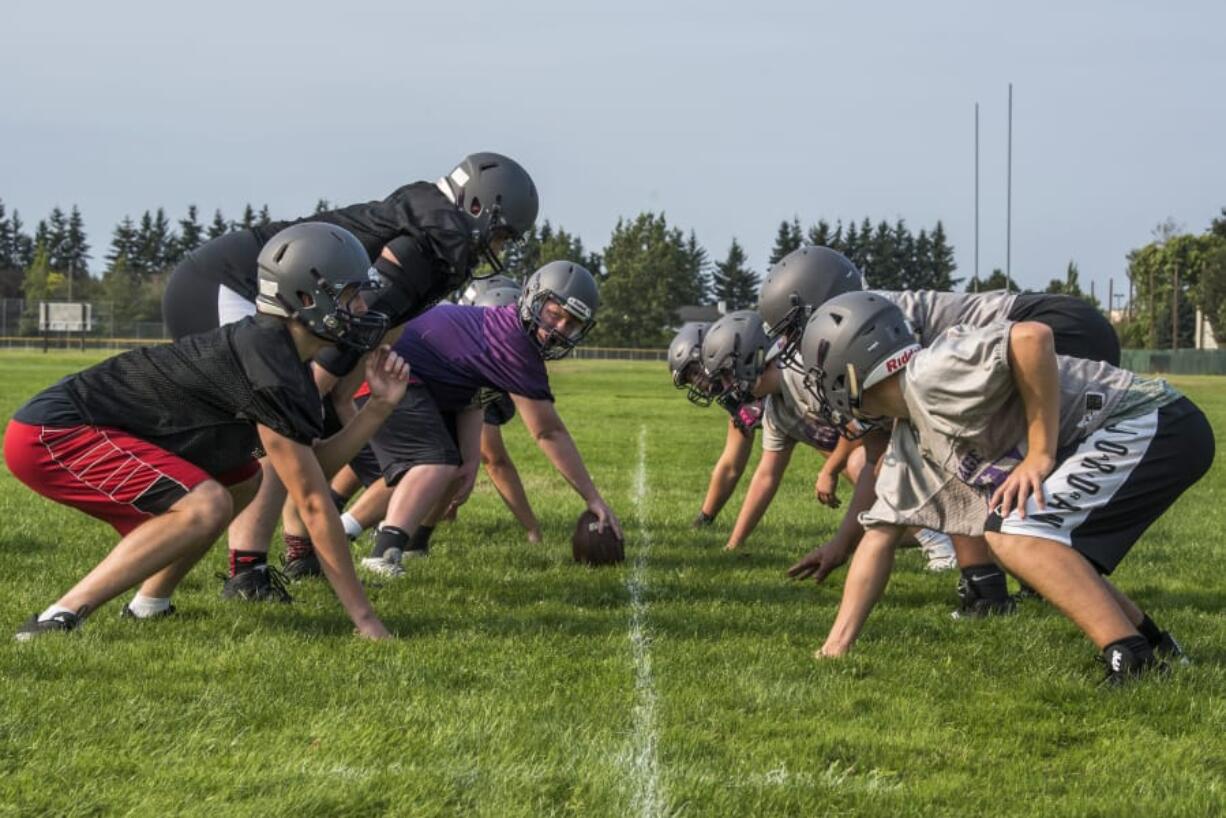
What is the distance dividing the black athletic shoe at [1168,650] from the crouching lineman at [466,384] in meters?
2.95

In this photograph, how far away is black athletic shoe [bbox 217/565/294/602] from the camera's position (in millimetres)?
6379

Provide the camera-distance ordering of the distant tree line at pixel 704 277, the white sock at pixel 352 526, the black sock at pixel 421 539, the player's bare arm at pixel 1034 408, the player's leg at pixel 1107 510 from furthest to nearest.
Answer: the distant tree line at pixel 704 277, the black sock at pixel 421 539, the white sock at pixel 352 526, the player's leg at pixel 1107 510, the player's bare arm at pixel 1034 408

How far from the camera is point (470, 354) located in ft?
25.1

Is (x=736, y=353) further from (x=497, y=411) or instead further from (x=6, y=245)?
(x=6, y=245)

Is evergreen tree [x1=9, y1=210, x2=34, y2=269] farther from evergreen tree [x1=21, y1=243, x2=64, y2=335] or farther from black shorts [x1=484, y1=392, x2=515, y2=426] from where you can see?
black shorts [x1=484, y1=392, x2=515, y2=426]

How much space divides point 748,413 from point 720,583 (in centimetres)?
237

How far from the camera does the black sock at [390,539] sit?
A: 722 cm

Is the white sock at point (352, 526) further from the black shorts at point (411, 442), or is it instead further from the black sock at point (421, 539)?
the black shorts at point (411, 442)

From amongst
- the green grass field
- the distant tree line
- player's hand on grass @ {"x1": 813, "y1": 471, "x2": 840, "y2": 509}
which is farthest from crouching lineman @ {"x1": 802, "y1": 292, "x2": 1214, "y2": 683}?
the distant tree line

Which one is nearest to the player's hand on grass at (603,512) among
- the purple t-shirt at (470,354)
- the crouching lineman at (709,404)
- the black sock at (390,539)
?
the purple t-shirt at (470,354)

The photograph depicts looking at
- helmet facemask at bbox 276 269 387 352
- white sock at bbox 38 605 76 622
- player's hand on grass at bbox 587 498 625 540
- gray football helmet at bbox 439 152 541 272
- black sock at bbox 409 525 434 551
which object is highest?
gray football helmet at bbox 439 152 541 272

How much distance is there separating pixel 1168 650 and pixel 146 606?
439cm

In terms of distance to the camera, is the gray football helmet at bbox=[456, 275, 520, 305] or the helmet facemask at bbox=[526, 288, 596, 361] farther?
the gray football helmet at bbox=[456, 275, 520, 305]

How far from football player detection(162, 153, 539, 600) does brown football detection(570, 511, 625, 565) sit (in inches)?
70.9
